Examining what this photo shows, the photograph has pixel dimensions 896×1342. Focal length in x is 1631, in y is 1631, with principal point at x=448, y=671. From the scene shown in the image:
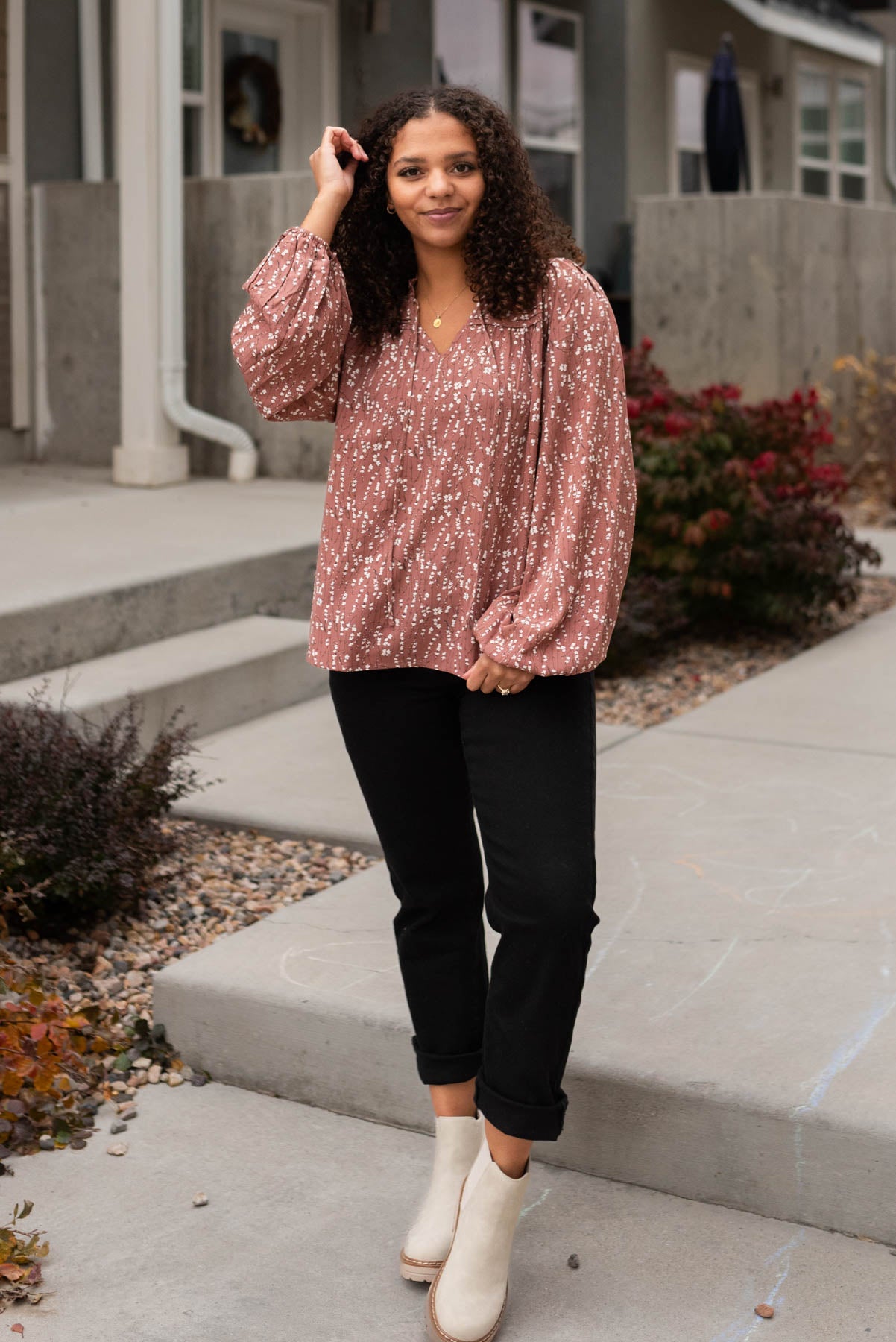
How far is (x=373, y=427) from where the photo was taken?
2285mm

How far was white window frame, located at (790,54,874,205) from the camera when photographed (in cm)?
1481

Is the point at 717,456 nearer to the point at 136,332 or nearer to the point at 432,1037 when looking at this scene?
the point at 136,332

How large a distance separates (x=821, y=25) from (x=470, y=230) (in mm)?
13341

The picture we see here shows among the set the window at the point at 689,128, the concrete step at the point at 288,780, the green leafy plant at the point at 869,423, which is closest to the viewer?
the concrete step at the point at 288,780

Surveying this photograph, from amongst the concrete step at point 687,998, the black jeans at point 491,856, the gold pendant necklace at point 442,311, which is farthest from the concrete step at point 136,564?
the gold pendant necklace at point 442,311

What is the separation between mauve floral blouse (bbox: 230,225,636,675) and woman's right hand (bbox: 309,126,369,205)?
2.9 inches

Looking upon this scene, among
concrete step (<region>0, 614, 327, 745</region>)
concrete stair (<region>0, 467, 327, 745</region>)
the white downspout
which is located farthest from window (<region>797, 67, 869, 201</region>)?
concrete step (<region>0, 614, 327, 745</region>)

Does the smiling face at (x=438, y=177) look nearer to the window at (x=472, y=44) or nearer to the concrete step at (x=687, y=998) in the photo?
the concrete step at (x=687, y=998)

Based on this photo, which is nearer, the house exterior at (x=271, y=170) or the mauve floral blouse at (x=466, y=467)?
the mauve floral blouse at (x=466, y=467)

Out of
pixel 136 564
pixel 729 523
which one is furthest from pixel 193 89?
pixel 729 523

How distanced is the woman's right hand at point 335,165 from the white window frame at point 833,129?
13.0 meters

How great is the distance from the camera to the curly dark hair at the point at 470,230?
2248mm

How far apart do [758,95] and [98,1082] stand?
523 inches

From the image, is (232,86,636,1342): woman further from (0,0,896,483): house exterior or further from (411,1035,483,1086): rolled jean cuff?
(0,0,896,483): house exterior
